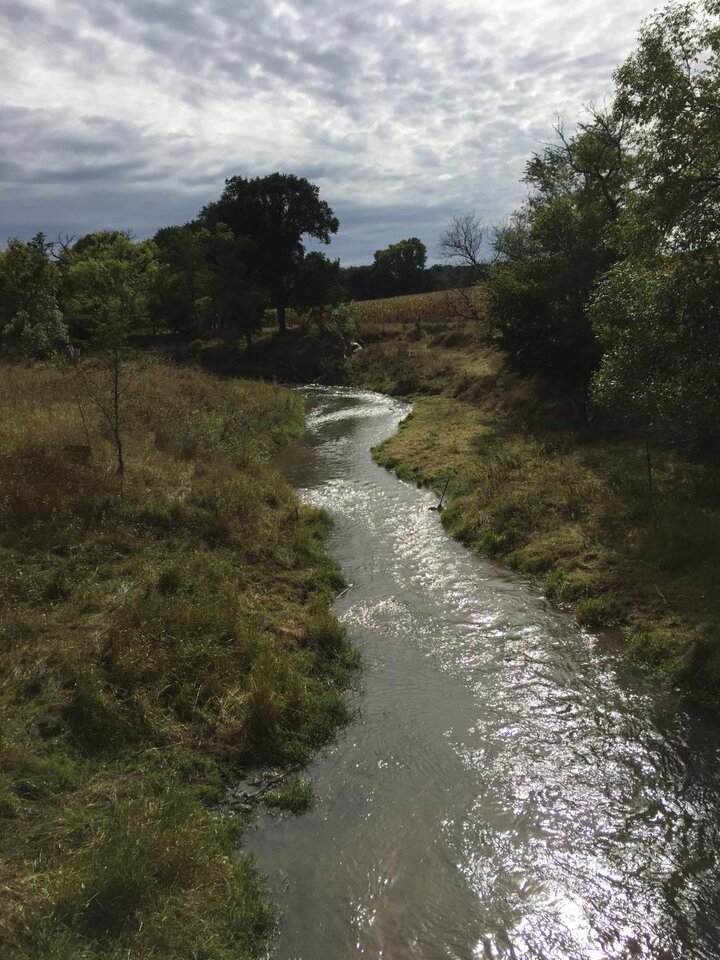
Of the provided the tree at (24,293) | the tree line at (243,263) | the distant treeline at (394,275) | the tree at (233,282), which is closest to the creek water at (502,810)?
the tree at (24,293)

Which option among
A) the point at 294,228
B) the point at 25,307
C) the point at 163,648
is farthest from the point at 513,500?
the point at 294,228

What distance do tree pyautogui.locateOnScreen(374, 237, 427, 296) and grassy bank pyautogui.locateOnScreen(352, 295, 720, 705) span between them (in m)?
75.7

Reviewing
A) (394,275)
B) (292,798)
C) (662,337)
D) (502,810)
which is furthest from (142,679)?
(394,275)

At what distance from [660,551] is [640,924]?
776 centimetres

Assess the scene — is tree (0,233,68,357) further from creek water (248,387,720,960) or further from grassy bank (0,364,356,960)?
creek water (248,387,720,960)

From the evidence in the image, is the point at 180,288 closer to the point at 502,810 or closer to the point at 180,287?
the point at 180,287

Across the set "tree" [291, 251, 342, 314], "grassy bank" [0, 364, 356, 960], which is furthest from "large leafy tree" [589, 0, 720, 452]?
"tree" [291, 251, 342, 314]

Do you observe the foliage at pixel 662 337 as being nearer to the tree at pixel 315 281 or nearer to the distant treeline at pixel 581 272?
the distant treeline at pixel 581 272

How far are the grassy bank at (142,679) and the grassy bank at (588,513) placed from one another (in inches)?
179

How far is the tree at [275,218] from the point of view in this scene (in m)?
50.2

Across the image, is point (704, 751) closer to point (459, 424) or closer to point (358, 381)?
point (459, 424)

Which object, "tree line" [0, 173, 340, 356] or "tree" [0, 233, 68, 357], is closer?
"tree" [0, 233, 68, 357]

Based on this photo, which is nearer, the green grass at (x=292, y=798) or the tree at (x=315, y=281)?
the green grass at (x=292, y=798)

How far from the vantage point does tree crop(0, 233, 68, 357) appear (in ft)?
97.2
